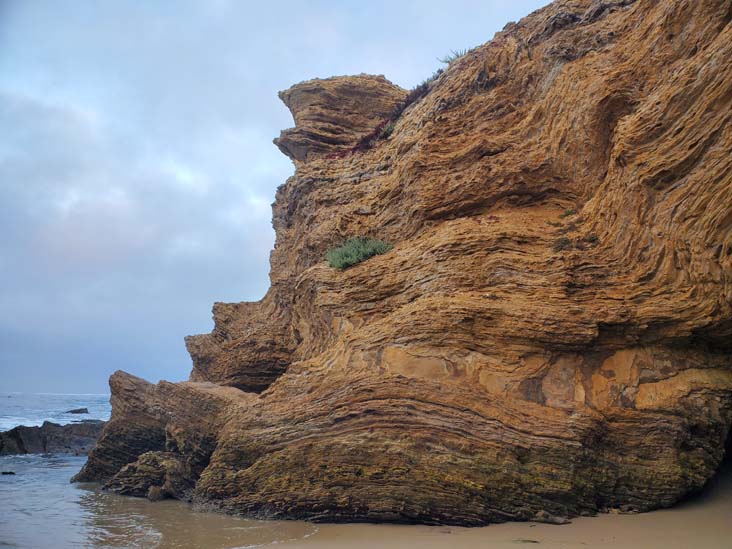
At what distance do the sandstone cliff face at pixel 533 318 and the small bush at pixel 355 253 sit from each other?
13.3 inches

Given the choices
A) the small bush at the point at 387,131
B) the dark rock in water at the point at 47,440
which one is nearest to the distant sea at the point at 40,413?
the dark rock in water at the point at 47,440

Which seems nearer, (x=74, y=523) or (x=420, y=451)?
(x=420, y=451)

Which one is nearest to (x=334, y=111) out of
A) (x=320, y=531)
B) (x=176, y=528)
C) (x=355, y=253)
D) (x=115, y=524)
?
(x=355, y=253)

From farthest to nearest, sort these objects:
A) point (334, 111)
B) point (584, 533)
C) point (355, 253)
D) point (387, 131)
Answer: point (334, 111) → point (387, 131) → point (355, 253) → point (584, 533)

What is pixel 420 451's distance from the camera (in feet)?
29.3

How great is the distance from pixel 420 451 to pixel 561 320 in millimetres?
3158

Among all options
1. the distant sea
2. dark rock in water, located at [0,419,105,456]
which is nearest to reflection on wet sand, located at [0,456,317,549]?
dark rock in water, located at [0,419,105,456]

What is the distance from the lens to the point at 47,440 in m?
27.6

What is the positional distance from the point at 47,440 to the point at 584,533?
89.9 feet

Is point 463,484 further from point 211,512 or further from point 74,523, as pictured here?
point 74,523

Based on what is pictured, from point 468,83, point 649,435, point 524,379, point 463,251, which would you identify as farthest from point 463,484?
point 468,83

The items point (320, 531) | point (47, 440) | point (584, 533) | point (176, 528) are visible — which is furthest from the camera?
point (47, 440)

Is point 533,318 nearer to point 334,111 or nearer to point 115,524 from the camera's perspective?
→ point 115,524

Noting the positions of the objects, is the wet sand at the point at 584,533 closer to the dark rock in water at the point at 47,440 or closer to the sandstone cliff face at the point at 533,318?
the sandstone cliff face at the point at 533,318
